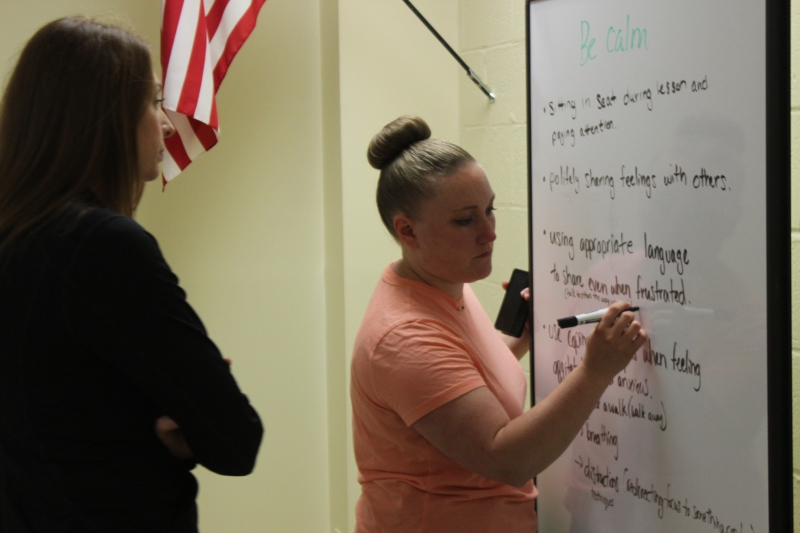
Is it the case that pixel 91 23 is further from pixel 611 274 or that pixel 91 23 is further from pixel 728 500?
pixel 728 500

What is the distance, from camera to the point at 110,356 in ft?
2.83

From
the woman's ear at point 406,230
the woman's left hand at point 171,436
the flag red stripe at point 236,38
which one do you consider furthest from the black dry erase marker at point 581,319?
the flag red stripe at point 236,38

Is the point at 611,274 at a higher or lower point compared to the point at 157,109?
lower

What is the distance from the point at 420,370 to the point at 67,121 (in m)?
0.60

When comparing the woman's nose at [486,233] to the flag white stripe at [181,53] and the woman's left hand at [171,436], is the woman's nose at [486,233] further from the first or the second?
the flag white stripe at [181,53]

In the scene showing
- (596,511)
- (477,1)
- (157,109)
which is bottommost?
(596,511)

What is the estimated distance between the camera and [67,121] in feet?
2.96

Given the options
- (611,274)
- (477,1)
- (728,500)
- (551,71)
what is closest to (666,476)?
(728,500)

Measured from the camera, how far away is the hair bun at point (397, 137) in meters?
1.29

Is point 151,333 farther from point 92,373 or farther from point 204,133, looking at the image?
point 204,133

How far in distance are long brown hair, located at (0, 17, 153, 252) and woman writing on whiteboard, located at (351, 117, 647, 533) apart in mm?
491

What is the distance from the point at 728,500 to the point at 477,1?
5.70 feet

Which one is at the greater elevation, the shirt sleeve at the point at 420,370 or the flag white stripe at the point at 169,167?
the flag white stripe at the point at 169,167

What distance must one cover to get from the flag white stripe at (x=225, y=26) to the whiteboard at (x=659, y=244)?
0.90 m
